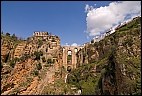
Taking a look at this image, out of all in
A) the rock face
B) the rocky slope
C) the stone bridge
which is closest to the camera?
the rocky slope

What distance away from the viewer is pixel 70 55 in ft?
145

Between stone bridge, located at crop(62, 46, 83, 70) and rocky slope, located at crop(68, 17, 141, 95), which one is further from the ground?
stone bridge, located at crop(62, 46, 83, 70)

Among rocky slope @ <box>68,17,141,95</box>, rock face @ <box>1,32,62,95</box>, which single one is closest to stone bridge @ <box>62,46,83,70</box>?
rocky slope @ <box>68,17,141,95</box>

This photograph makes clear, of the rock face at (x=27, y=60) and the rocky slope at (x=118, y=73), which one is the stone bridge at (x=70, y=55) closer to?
the rocky slope at (x=118, y=73)

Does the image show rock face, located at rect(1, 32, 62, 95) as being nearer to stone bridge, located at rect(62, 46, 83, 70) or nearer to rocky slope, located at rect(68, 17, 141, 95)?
rocky slope, located at rect(68, 17, 141, 95)

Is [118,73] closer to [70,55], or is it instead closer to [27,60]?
[27,60]

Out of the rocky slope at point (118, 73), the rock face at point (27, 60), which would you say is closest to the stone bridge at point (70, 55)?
the rocky slope at point (118, 73)

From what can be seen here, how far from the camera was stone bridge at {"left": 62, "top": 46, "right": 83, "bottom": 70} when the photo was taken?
41.6 metres

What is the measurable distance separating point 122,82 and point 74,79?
47.5ft

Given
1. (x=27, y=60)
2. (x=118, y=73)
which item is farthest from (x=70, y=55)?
(x=118, y=73)

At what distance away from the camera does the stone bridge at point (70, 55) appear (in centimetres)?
4162

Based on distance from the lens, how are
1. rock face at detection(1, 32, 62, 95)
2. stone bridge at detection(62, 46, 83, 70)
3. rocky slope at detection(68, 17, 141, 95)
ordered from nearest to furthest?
rocky slope at detection(68, 17, 141, 95)
rock face at detection(1, 32, 62, 95)
stone bridge at detection(62, 46, 83, 70)

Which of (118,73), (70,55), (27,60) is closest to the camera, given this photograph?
(118,73)

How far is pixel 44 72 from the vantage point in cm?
2770
